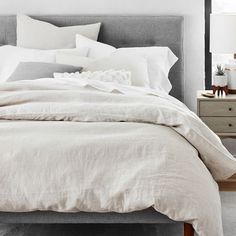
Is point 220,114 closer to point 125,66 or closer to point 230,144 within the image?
point 230,144

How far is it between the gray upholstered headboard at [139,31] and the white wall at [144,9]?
100mm

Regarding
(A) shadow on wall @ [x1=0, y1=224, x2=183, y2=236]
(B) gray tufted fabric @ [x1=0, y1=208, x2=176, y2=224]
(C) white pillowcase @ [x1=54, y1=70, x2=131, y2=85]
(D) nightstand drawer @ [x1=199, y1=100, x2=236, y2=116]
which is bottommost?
(A) shadow on wall @ [x1=0, y1=224, x2=183, y2=236]

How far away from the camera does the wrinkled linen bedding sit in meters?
2.40

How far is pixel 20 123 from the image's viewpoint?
2783 millimetres

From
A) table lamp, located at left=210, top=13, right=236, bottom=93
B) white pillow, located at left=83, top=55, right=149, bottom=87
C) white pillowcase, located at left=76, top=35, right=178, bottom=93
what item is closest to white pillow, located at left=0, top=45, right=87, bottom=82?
white pillowcase, located at left=76, top=35, right=178, bottom=93

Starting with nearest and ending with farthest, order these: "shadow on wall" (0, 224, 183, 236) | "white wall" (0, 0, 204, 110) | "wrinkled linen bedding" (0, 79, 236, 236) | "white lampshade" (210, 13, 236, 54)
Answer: "wrinkled linen bedding" (0, 79, 236, 236) → "shadow on wall" (0, 224, 183, 236) → "white lampshade" (210, 13, 236, 54) → "white wall" (0, 0, 204, 110)

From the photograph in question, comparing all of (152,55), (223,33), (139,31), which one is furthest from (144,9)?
(223,33)

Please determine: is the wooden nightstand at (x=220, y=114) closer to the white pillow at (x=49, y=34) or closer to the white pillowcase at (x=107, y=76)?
the white pillowcase at (x=107, y=76)

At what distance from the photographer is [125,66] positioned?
4.07 metres

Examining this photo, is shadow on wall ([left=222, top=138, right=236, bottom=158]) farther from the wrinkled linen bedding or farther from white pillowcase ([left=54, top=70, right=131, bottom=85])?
the wrinkled linen bedding

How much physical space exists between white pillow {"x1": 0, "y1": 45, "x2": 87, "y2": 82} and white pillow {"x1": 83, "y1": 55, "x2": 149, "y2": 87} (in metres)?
0.28

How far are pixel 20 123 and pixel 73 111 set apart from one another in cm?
25

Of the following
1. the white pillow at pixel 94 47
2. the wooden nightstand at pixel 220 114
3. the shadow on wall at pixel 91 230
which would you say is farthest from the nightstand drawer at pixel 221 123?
the shadow on wall at pixel 91 230

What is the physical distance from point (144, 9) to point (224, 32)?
0.73m
